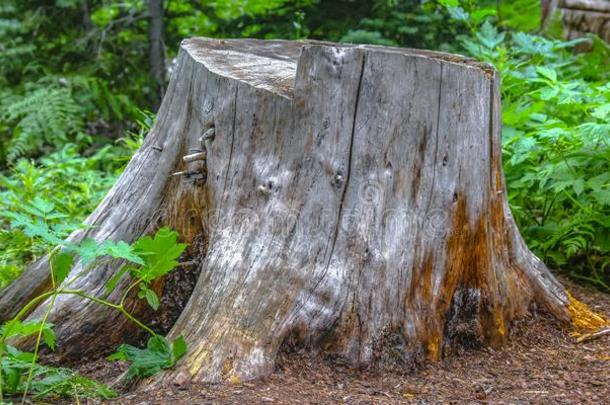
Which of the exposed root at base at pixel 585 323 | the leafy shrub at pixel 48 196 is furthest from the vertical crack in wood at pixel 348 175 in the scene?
the leafy shrub at pixel 48 196

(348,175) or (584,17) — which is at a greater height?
(584,17)

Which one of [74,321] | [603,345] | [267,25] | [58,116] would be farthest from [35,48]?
[603,345]

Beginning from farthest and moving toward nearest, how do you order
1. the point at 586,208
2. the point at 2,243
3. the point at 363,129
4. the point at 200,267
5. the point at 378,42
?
the point at 378,42
the point at 2,243
the point at 586,208
the point at 200,267
the point at 363,129

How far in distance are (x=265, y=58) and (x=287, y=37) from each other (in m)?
3.11

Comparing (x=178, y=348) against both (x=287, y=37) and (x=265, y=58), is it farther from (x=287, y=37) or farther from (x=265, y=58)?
(x=287, y=37)

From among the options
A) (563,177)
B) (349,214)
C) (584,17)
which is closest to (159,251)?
(349,214)

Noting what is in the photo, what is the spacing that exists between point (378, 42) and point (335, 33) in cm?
53

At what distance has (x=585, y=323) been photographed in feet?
10.9

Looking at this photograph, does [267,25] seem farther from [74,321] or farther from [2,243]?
[74,321]

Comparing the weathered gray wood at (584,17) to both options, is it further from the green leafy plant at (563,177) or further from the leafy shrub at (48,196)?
the leafy shrub at (48,196)

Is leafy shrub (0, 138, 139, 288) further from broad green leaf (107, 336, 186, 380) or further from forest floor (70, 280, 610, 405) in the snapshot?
forest floor (70, 280, 610, 405)

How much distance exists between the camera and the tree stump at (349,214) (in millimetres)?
2805

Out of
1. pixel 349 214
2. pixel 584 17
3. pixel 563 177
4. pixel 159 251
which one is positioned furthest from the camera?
pixel 584 17

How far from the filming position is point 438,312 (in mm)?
2957
